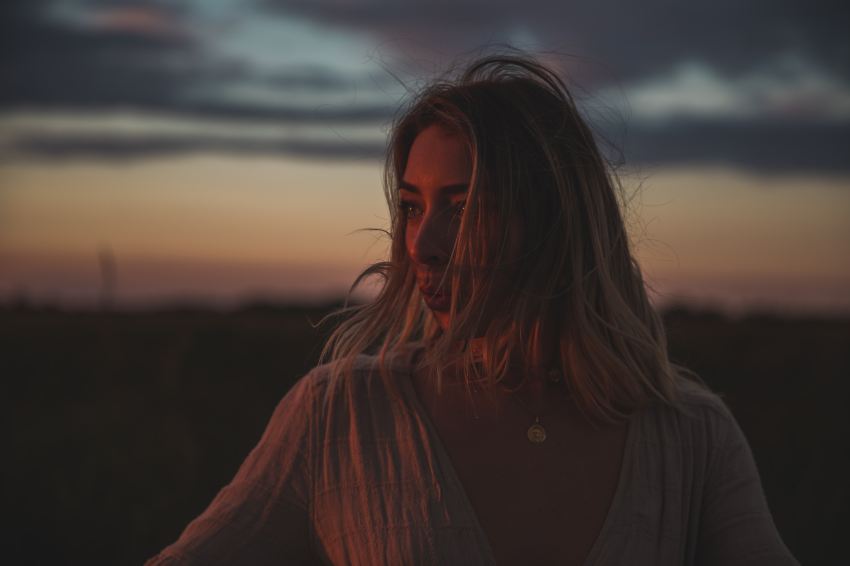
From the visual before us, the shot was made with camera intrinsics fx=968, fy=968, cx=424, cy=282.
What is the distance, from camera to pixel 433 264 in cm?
200

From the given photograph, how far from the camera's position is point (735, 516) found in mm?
2018

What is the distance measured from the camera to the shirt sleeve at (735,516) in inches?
77.3

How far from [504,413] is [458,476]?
175 millimetres

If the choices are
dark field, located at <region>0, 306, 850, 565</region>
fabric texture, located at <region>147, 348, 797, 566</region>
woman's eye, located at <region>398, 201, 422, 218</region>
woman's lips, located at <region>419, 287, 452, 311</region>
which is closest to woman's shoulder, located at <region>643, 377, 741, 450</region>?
fabric texture, located at <region>147, 348, 797, 566</region>

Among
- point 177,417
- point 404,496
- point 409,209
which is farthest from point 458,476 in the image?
point 177,417

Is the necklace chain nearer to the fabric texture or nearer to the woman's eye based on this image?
the fabric texture

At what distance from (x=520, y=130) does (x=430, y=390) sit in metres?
0.60

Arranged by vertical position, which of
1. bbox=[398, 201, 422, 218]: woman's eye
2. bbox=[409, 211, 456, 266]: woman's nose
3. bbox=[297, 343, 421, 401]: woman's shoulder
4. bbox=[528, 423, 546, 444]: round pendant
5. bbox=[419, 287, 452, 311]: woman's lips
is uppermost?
bbox=[398, 201, 422, 218]: woman's eye

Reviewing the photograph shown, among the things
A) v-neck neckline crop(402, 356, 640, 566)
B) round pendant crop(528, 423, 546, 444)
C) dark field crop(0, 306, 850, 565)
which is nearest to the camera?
v-neck neckline crop(402, 356, 640, 566)

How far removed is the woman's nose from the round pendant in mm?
403

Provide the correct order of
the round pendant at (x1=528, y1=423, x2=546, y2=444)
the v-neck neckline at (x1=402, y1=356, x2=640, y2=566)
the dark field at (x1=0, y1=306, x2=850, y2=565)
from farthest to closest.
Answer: the dark field at (x1=0, y1=306, x2=850, y2=565) → the round pendant at (x1=528, y1=423, x2=546, y2=444) → the v-neck neckline at (x1=402, y1=356, x2=640, y2=566)

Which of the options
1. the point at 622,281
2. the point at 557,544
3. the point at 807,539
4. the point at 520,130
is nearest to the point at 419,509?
the point at 557,544

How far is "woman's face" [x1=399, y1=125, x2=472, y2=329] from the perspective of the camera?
1982mm

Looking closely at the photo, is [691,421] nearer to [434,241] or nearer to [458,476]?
[458,476]
